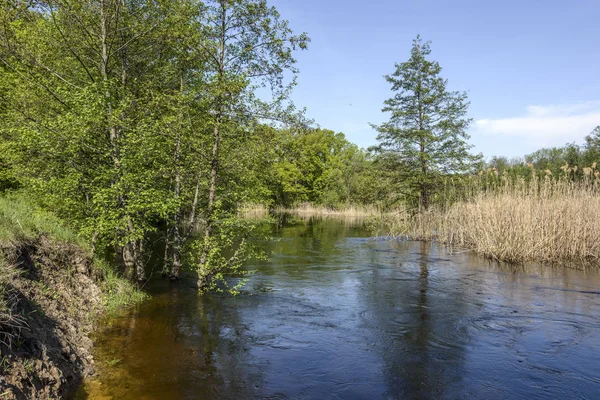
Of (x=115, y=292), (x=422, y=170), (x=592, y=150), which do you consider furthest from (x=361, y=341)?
(x=592, y=150)

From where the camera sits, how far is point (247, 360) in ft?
22.3

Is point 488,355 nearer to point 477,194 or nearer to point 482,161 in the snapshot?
point 477,194

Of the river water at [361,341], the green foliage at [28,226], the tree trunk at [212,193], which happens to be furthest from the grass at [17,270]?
the tree trunk at [212,193]

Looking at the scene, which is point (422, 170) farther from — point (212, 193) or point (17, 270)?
point (17, 270)

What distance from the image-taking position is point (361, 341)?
777 centimetres

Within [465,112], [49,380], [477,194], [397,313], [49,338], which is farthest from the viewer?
[465,112]

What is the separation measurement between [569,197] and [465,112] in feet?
30.1

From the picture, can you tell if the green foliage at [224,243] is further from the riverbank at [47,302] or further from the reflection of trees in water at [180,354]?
the riverbank at [47,302]

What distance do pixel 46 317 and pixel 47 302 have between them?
618 millimetres

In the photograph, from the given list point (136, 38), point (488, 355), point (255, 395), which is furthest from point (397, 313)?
point (136, 38)

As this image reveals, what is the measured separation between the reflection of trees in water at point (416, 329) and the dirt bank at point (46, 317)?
438cm

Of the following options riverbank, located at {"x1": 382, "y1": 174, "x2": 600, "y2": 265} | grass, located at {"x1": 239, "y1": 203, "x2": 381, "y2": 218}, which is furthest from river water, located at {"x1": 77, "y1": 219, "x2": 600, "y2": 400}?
grass, located at {"x1": 239, "y1": 203, "x2": 381, "y2": 218}

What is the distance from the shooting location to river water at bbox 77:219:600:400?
232 inches

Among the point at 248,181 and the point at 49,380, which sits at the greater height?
the point at 248,181
